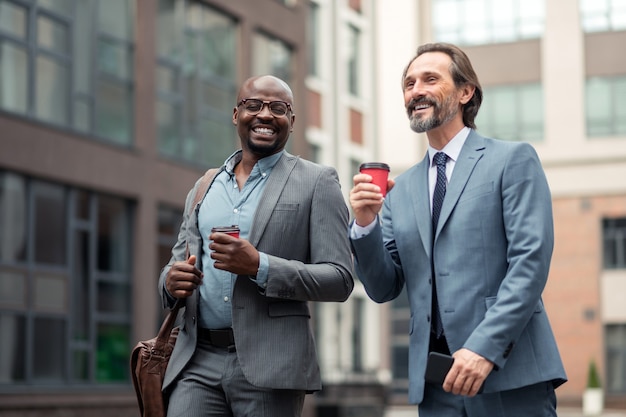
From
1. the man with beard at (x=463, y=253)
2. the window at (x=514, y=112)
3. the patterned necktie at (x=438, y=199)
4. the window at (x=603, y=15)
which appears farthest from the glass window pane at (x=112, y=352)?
the window at (x=603, y=15)

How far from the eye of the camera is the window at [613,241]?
4878 centimetres

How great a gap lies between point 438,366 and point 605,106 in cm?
4685

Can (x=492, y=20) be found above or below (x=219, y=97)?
above

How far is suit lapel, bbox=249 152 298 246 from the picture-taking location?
507 centimetres

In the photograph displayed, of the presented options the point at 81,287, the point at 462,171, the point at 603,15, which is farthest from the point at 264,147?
the point at 603,15

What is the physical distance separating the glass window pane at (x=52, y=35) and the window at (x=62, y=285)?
8.36 feet

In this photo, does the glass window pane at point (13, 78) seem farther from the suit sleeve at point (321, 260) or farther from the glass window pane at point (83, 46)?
the suit sleeve at point (321, 260)

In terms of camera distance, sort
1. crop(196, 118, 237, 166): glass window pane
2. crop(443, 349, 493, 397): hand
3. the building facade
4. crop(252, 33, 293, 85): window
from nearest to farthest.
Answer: crop(443, 349, 493, 397): hand < the building facade < crop(196, 118, 237, 166): glass window pane < crop(252, 33, 293, 85): window

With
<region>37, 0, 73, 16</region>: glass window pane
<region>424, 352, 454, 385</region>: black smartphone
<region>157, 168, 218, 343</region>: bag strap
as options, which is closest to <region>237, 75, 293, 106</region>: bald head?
<region>157, 168, 218, 343</region>: bag strap

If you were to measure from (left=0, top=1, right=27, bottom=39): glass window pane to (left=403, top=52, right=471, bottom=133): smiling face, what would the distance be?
1682 cm

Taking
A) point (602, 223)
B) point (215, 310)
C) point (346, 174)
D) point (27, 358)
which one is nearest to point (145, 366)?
point (215, 310)

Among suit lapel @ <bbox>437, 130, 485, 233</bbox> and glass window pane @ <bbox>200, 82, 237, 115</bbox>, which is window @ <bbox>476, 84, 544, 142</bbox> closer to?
glass window pane @ <bbox>200, 82, 237, 115</bbox>

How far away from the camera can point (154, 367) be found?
5.18m

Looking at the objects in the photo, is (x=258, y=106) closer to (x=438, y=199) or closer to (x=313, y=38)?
(x=438, y=199)
